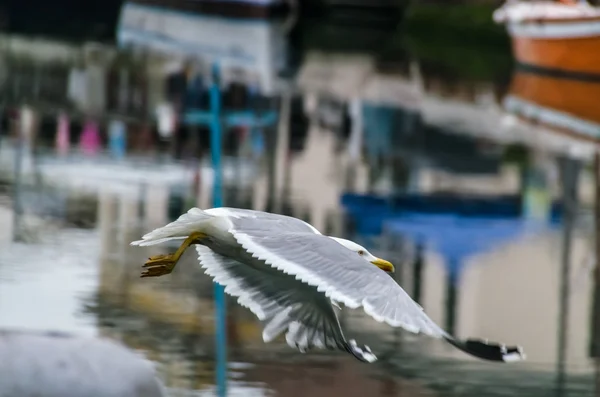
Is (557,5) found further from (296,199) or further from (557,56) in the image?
(296,199)

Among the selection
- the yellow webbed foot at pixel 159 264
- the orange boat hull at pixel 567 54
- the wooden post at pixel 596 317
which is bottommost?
the wooden post at pixel 596 317

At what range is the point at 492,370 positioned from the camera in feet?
23.2

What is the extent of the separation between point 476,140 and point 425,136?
526 millimetres

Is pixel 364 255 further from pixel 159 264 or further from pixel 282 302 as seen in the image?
pixel 159 264

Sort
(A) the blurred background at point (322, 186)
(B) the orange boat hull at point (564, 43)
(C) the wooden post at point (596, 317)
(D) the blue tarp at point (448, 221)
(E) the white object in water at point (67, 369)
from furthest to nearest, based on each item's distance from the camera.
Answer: (B) the orange boat hull at point (564, 43) → (D) the blue tarp at point (448, 221) → (C) the wooden post at point (596, 317) → (A) the blurred background at point (322, 186) → (E) the white object in water at point (67, 369)

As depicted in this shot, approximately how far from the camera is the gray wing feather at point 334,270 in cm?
320

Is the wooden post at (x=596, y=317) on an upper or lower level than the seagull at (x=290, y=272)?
lower

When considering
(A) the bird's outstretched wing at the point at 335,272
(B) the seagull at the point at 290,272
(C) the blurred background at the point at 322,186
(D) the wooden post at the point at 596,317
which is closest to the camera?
(A) the bird's outstretched wing at the point at 335,272

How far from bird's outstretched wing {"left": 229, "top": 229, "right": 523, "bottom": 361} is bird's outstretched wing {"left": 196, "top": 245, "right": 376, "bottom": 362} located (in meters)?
0.09

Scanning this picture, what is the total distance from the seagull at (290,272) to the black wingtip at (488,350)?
201 mm

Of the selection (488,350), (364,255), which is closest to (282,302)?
(364,255)

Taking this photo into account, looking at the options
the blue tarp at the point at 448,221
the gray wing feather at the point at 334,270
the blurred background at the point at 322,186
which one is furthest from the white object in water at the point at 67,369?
the blue tarp at the point at 448,221

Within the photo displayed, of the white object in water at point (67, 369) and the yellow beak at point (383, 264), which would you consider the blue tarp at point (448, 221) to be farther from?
the yellow beak at point (383, 264)

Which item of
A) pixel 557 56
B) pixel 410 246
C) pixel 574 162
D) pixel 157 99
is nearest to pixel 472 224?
pixel 410 246
